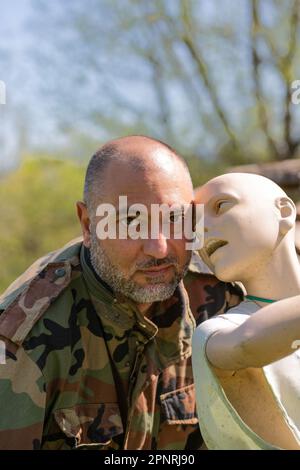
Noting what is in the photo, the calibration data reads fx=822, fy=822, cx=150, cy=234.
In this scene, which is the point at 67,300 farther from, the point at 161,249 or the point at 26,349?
the point at 161,249

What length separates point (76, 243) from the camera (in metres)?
2.85

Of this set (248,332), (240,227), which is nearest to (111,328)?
(240,227)

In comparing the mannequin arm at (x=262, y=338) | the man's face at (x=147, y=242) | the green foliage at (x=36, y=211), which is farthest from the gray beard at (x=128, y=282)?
the green foliage at (x=36, y=211)

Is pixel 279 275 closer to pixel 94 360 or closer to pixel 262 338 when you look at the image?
pixel 262 338

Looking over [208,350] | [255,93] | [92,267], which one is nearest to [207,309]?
[92,267]

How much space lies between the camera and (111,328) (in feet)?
8.41

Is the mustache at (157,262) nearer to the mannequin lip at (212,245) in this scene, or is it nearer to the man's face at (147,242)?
the man's face at (147,242)

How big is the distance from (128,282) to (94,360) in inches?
13.1

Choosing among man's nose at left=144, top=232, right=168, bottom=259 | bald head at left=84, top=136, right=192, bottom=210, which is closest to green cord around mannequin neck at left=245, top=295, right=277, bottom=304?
man's nose at left=144, top=232, right=168, bottom=259

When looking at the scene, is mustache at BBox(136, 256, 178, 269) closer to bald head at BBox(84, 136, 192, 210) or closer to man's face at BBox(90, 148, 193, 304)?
man's face at BBox(90, 148, 193, 304)

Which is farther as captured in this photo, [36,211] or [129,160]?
[36,211]

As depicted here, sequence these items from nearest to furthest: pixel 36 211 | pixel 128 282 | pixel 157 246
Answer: pixel 157 246 → pixel 128 282 → pixel 36 211

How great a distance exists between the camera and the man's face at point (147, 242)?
225 centimetres
